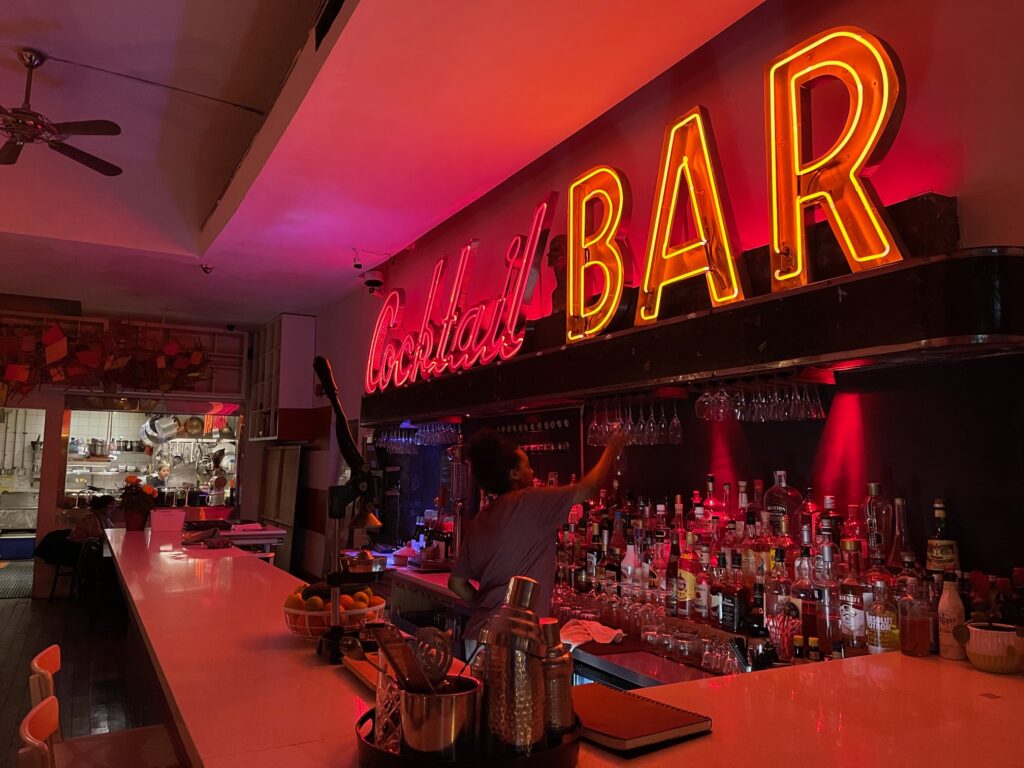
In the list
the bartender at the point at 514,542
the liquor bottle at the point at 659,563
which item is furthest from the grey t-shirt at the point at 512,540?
Answer: the liquor bottle at the point at 659,563

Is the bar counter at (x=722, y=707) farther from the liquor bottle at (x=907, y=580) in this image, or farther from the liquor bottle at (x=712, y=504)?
the liquor bottle at (x=712, y=504)

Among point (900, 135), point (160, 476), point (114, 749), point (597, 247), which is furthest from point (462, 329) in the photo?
point (160, 476)

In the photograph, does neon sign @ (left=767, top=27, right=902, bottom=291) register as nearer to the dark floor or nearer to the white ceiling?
the white ceiling

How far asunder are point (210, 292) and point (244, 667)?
22.4 ft

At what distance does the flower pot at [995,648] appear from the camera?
1938 mm

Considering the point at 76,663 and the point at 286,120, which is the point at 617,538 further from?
the point at 76,663

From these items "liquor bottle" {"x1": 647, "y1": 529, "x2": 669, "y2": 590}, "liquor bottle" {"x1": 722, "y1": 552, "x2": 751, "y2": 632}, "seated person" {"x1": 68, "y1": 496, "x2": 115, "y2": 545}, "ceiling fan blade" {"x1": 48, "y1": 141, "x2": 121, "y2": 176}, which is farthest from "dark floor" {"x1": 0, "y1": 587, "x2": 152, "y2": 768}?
"ceiling fan blade" {"x1": 48, "y1": 141, "x2": 121, "y2": 176}

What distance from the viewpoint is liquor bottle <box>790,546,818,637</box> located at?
2.42 meters

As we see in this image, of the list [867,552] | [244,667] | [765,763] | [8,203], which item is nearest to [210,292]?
[8,203]

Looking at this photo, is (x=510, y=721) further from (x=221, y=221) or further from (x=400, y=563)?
(x=221, y=221)

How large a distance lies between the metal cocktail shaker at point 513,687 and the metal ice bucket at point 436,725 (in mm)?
44

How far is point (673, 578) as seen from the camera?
10.0 ft

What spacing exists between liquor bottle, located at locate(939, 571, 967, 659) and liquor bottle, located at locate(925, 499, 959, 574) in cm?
7

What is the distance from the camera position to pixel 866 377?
A: 2.68m
